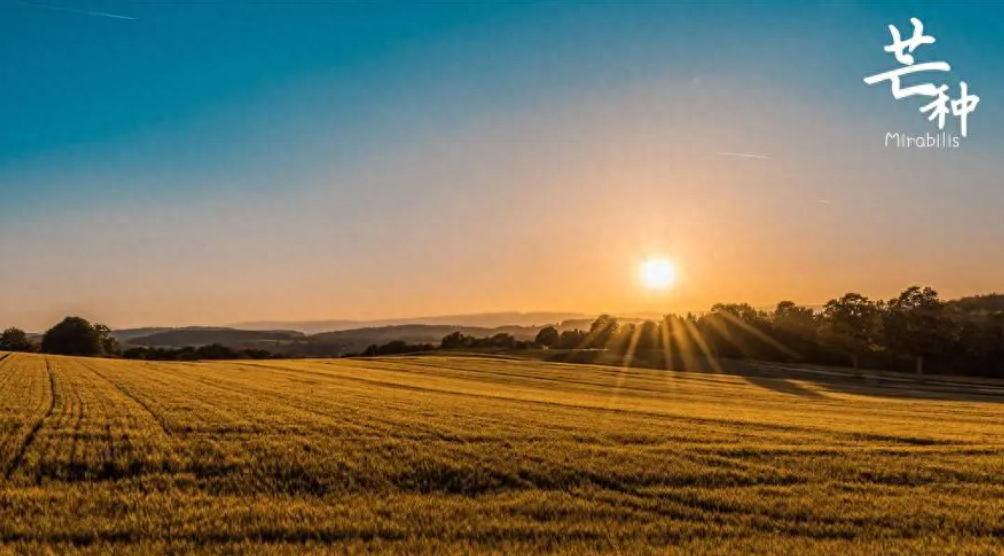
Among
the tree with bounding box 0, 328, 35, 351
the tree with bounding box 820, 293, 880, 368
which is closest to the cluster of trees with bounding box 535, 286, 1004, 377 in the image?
the tree with bounding box 820, 293, 880, 368

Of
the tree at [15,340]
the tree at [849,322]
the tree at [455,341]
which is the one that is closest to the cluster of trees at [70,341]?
the tree at [15,340]

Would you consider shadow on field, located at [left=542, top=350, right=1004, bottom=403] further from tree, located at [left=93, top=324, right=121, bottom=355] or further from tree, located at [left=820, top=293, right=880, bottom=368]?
tree, located at [left=93, top=324, right=121, bottom=355]

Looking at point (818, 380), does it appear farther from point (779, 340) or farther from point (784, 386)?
point (779, 340)

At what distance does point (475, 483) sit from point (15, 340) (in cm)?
14852

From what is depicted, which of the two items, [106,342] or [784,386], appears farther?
[106,342]

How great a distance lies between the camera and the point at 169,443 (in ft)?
55.8

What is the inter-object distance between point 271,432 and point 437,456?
6108 mm

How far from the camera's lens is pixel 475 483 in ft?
45.6

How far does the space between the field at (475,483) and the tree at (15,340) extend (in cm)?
12355

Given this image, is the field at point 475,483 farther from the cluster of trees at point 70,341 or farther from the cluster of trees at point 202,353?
the cluster of trees at point 70,341

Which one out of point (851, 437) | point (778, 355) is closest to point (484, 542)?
point (851, 437)

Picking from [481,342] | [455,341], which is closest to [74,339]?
[455,341]

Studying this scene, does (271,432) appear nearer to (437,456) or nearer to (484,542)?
(437,456)

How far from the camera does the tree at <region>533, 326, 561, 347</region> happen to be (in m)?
127
